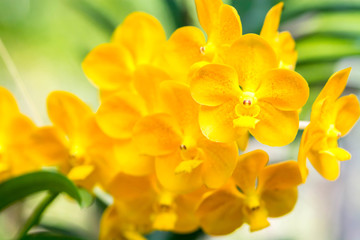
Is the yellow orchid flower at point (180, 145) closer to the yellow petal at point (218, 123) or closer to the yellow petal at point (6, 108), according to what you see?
the yellow petal at point (218, 123)

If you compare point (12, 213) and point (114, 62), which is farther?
point (12, 213)

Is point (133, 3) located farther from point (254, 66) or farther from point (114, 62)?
point (254, 66)

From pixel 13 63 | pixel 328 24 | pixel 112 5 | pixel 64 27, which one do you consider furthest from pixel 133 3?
pixel 328 24

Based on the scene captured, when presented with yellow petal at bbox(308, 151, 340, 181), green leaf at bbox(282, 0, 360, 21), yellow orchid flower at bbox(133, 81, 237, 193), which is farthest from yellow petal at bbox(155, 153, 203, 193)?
green leaf at bbox(282, 0, 360, 21)

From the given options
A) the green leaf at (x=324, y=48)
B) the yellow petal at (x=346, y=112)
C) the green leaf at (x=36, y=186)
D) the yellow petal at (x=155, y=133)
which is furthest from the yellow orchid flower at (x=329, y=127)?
the green leaf at (x=324, y=48)

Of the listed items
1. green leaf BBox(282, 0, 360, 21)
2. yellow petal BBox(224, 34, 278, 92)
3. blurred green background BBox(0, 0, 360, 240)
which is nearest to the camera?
yellow petal BBox(224, 34, 278, 92)

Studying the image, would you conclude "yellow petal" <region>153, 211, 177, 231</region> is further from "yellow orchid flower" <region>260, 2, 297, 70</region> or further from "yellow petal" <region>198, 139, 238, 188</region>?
"yellow orchid flower" <region>260, 2, 297, 70</region>
